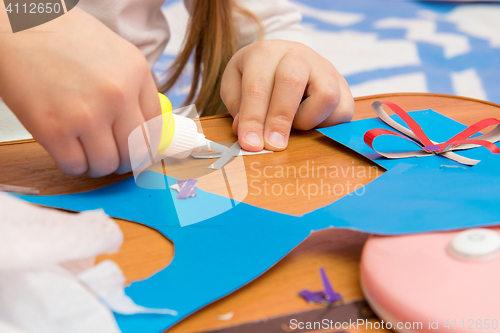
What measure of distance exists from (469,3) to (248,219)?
5.97 feet

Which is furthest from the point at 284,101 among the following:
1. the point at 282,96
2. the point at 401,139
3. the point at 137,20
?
the point at 137,20

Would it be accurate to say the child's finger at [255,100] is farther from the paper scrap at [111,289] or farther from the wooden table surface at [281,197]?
the paper scrap at [111,289]

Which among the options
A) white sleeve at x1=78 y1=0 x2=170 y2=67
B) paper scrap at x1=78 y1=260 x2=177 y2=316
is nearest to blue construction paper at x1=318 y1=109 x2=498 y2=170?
paper scrap at x1=78 y1=260 x2=177 y2=316

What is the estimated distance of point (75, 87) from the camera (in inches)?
10.9

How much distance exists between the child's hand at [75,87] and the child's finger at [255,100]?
0.12m

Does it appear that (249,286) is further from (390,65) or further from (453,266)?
(390,65)

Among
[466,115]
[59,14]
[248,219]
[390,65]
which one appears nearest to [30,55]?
[59,14]

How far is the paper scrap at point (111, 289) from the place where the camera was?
0.18 m

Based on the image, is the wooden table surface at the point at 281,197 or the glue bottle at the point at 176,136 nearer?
the wooden table surface at the point at 281,197

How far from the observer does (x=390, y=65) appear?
121cm

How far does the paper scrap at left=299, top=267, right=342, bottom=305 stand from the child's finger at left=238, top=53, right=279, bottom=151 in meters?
0.20

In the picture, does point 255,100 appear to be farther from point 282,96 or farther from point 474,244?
point 474,244

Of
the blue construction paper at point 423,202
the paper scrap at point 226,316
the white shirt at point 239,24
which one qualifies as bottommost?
the paper scrap at point 226,316

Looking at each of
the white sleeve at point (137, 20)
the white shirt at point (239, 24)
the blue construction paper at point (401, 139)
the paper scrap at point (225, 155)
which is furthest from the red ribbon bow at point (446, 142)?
the white sleeve at point (137, 20)
